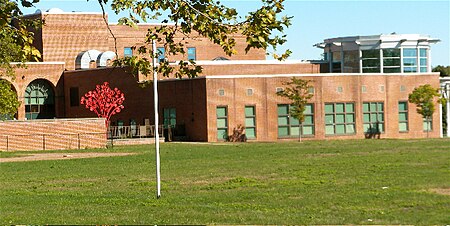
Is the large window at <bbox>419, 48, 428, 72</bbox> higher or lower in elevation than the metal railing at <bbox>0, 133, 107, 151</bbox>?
higher

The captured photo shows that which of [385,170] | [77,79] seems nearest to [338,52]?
[77,79]

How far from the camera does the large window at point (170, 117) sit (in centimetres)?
7177

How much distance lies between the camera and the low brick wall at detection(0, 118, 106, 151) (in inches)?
2367

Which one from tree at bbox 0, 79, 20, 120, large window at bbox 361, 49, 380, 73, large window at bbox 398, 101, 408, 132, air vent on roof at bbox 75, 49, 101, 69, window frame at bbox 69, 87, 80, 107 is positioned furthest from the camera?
air vent on roof at bbox 75, 49, 101, 69

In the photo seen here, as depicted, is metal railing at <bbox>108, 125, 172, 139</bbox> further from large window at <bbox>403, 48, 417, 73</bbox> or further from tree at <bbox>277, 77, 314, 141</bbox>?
large window at <bbox>403, 48, 417, 73</bbox>

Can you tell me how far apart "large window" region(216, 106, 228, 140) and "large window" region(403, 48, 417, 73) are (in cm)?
1936

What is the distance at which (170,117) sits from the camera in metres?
72.3

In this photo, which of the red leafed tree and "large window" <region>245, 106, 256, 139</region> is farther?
the red leafed tree

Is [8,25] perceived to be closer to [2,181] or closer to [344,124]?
[2,181]

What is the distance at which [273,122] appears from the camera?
7100 centimetres

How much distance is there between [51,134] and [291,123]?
61.7ft

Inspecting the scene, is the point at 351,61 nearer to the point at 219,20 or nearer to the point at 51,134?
the point at 51,134

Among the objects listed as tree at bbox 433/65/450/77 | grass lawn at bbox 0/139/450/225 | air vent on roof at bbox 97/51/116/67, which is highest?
tree at bbox 433/65/450/77

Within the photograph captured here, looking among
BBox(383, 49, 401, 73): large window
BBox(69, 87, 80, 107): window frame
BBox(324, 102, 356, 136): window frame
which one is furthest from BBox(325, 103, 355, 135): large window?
BBox(69, 87, 80, 107): window frame
